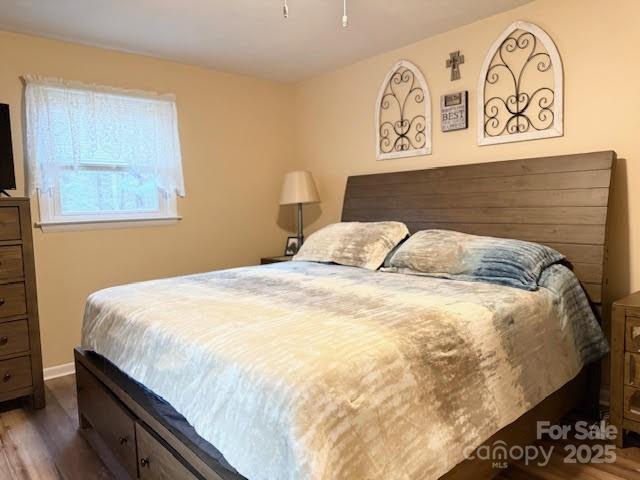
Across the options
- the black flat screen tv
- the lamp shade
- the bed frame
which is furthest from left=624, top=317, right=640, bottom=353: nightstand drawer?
the black flat screen tv

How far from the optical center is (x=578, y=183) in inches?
93.7

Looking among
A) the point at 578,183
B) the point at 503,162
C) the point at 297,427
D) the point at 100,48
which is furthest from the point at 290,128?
the point at 297,427

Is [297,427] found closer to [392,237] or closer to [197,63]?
[392,237]

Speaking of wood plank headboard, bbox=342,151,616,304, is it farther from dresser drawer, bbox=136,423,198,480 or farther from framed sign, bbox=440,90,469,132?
dresser drawer, bbox=136,423,198,480

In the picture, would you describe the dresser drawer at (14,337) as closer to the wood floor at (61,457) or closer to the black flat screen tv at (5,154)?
the wood floor at (61,457)

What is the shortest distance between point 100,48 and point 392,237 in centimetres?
240

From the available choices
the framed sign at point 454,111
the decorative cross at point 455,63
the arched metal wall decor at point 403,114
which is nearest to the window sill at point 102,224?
the arched metal wall decor at point 403,114

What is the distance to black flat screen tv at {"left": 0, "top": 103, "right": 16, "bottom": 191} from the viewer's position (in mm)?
2529

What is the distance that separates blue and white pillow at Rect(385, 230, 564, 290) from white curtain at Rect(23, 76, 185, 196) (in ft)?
6.45

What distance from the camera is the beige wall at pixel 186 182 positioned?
2975 mm

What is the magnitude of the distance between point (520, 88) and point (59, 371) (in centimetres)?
351

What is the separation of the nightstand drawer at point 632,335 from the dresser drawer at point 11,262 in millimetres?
3059

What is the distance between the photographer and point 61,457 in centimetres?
207

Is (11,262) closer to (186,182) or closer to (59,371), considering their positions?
(59,371)
